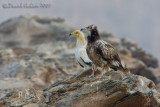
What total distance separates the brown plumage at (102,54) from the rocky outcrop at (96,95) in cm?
78

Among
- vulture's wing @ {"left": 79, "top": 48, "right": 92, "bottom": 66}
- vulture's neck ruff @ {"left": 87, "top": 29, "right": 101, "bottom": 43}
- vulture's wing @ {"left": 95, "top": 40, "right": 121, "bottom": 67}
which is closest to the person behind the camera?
vulture's wing @ {"left": 95, "top": 40, "right": 121, "bottom": 67}

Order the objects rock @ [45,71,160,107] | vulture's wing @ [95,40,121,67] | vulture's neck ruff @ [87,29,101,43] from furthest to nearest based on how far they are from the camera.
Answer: vulture's neck ruff @ [87,29,101,43] < vulture's wing @ [95,40,121,67] < rock @ [45,71,160,107]

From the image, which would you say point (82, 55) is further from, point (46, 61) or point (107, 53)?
point (46, 61)

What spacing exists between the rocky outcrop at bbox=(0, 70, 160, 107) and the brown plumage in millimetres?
782

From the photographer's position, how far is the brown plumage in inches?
579

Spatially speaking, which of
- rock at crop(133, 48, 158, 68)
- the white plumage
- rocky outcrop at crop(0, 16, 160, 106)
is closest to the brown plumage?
rocky outcrop at crop(0, 16, 160, 106)

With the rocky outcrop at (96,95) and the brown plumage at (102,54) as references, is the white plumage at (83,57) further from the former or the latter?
the rocky outcrop at (96,95)

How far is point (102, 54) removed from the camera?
14.7 m

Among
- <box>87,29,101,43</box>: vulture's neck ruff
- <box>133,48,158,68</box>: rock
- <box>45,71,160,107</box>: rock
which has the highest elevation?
<box>87,29,101,43</box>: vulture's neck ruff

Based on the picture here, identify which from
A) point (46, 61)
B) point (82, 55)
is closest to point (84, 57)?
point (82, 55)

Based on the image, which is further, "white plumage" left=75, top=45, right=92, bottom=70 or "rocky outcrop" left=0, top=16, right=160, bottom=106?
"white plumage" left=75, top=45, right=92, bottom=70

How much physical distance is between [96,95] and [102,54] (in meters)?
2.43

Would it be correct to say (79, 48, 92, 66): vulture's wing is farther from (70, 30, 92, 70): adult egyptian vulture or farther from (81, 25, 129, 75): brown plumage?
(81, 25, 129, 75): brown plumage

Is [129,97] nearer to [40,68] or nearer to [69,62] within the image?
[40,68]
